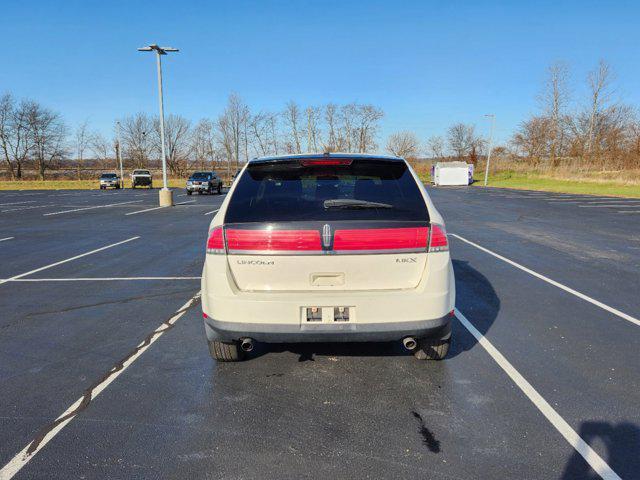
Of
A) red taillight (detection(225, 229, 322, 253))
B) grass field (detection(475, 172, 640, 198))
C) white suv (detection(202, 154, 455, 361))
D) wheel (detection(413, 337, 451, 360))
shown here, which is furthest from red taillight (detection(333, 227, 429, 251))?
grass field (detection(475, 172, 640, 198))

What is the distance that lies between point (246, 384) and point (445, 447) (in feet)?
5.08

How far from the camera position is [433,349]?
3.67 meters

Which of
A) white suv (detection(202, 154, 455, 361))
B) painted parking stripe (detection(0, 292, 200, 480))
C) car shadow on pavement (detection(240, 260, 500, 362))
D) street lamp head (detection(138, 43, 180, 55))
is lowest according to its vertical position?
painted parking stripe (detection(0, 292, 200, 480))

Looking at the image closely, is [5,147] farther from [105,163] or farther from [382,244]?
[382,244]

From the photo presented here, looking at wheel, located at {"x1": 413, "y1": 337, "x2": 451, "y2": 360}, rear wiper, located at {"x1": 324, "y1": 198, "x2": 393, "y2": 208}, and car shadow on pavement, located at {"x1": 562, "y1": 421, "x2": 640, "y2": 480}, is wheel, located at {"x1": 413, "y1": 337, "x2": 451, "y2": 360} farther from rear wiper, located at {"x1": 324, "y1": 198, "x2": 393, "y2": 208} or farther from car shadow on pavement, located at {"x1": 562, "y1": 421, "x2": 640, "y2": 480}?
rear wiper, located at {"x1": 324, "y1": 198, "x2": 393, "y2": 208}

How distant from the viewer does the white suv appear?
299cm

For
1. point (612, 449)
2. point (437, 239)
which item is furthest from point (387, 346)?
point (612, 449)

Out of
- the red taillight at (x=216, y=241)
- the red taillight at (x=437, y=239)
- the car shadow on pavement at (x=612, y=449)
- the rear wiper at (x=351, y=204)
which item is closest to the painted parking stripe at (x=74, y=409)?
the red taillight at (x=216, y=241)

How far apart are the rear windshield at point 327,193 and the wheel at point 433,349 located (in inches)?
45.1

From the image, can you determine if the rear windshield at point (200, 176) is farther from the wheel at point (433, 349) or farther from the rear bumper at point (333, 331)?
the rear bumper at point (333, 331)

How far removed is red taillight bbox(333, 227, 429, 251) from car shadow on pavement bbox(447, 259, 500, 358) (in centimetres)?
143

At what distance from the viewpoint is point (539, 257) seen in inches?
331

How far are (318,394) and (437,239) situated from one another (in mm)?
1448

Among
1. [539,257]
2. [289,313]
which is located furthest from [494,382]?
[539,257]
